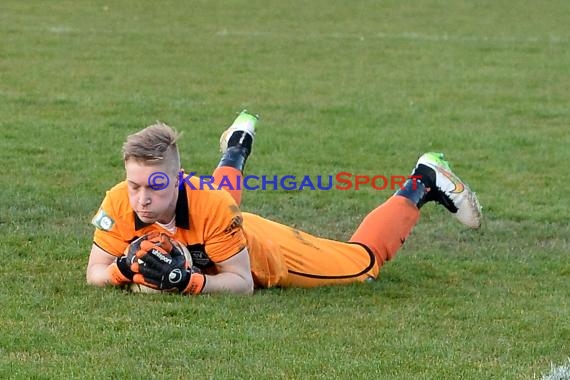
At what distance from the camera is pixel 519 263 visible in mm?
7984

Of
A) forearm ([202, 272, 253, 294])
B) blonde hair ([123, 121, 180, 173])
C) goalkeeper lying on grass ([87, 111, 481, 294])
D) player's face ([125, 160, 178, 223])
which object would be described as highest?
blonde hair ([123, 121, 180, 173])

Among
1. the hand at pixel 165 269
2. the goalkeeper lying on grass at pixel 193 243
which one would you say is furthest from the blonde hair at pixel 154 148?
the hand at pixel 165 269

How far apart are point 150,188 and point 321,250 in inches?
56.7

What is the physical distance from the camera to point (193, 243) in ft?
21.5

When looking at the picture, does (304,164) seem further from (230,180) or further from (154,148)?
(154,148)

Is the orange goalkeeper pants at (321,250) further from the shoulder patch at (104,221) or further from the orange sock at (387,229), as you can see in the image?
the shoulder patch at (104,221)

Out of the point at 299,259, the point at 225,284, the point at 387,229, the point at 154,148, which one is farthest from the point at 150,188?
the point at 387,229

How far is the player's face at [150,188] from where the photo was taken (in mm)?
6102

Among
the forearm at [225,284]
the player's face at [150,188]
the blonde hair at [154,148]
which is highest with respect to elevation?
the blonde hair at [154,148]

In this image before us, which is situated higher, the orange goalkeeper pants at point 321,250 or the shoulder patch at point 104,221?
the shoulder patch at point 104,221

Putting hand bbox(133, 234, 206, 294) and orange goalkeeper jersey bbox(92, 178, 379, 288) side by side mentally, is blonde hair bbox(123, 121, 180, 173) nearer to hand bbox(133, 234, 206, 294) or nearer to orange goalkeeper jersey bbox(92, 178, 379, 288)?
orange goalkeeper jersey bbox(92, 178, 379, 288)

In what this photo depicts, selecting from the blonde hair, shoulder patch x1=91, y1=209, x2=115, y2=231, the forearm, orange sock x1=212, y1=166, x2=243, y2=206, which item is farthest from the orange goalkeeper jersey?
orange sock x1=212, y1=166, x2=243, y2=206

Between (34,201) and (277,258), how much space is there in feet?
10.6

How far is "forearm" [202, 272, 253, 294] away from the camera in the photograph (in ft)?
21.3
